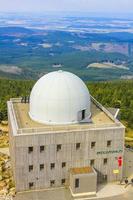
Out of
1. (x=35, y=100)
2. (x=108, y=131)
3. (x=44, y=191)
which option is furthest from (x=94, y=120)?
(x=44, y=191)

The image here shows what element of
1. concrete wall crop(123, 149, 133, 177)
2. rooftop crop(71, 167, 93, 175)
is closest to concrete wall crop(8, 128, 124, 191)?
rooftop crop(71, 167, 93, 175)

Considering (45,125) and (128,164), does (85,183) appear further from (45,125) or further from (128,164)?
(128,164)

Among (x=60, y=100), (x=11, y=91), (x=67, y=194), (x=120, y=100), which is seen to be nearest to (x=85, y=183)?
(x=67, y=194)

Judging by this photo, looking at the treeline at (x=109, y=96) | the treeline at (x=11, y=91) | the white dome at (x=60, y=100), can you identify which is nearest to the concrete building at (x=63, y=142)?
the white dome at (x=60, y=100)

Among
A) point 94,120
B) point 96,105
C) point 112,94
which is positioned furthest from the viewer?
A: point 112,94

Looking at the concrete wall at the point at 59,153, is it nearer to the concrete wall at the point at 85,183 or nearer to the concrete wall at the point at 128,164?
the concrete wall at the point at 85,183

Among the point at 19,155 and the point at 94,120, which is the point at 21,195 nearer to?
the point at 19,155

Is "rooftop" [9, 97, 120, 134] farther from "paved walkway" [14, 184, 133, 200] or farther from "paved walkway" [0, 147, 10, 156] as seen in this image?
"paved walkway" [0, 147, 10, 156]

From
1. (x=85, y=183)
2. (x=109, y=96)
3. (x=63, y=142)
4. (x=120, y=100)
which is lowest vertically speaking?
(x=120, y=100)
